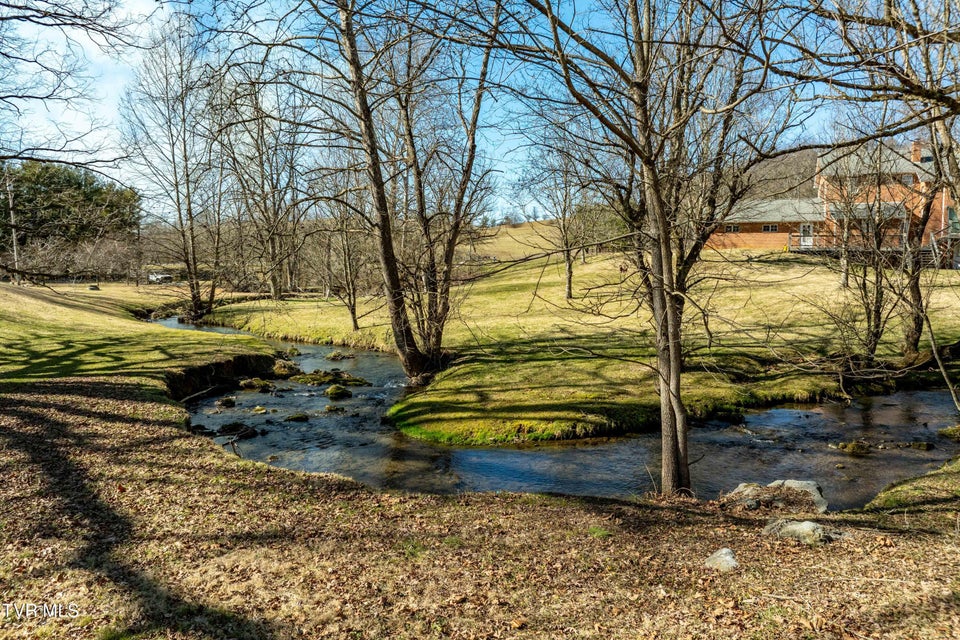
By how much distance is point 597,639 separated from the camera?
4.39 meters

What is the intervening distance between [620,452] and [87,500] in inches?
353

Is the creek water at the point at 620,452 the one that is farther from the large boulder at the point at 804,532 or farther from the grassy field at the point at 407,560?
the large boulder at the point at 804,532

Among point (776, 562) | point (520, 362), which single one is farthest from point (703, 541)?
point (520, 362)

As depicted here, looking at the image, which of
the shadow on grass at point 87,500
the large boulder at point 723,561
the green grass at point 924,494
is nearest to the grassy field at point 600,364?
the green grass at point 924,494

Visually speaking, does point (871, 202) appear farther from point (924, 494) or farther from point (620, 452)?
point (924, 494)

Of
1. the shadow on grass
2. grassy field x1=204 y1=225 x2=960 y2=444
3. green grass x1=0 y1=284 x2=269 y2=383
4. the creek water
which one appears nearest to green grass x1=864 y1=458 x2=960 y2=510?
the creek water

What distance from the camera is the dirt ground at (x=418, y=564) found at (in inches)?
181

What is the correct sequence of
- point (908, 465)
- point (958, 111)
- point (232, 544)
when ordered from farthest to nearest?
point (908, 465) < point (232, 544) < point (958, 111)

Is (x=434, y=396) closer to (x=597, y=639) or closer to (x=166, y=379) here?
(x=166, y=379)

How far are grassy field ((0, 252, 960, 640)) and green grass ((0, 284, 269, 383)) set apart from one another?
700 cm

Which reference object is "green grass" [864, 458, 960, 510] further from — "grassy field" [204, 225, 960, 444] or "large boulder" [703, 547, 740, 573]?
"large boulder" [703, 547, 740, 573]

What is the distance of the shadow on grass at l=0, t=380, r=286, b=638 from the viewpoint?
4746mm

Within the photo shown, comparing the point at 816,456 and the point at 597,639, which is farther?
the point at 816,456

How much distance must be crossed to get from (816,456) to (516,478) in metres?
5.91
